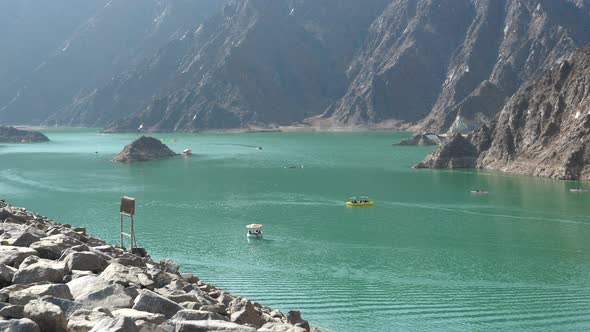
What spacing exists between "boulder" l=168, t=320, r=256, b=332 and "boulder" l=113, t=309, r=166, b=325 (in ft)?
0.92

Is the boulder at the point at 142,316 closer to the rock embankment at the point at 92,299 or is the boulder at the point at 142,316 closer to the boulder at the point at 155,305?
the rock embankment at the point at 92,299

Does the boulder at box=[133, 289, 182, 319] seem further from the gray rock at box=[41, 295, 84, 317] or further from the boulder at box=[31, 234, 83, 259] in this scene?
the boulder at box=[31, 234, 83, 259]

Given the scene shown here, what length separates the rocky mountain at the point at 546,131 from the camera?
105m

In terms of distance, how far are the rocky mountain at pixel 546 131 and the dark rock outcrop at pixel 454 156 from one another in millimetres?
322

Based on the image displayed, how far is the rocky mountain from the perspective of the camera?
344ft

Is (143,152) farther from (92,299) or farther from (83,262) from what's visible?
(92,299)

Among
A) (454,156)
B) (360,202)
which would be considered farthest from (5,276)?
(454,156)

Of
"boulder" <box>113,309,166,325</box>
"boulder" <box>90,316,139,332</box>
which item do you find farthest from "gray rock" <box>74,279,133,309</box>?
"boulder" <box>90,316,139,332</box>

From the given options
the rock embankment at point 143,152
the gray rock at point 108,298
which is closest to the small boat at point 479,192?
the gray rock at point 108,298

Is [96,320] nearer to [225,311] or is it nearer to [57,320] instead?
[57,320]

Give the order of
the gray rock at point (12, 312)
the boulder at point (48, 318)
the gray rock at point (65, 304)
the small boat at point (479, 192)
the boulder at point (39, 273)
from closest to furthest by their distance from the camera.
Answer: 1. the boulder at point (48, 318)
2. the gray rock at point (12, 312)
3. the gray rock at point (65, 304)
4. the boulder at point (39, 273)
5. the small boat at point (479, 192)

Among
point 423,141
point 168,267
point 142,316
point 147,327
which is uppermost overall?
point 423,141

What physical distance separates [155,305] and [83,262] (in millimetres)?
5782

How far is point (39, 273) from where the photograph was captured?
19734mm
